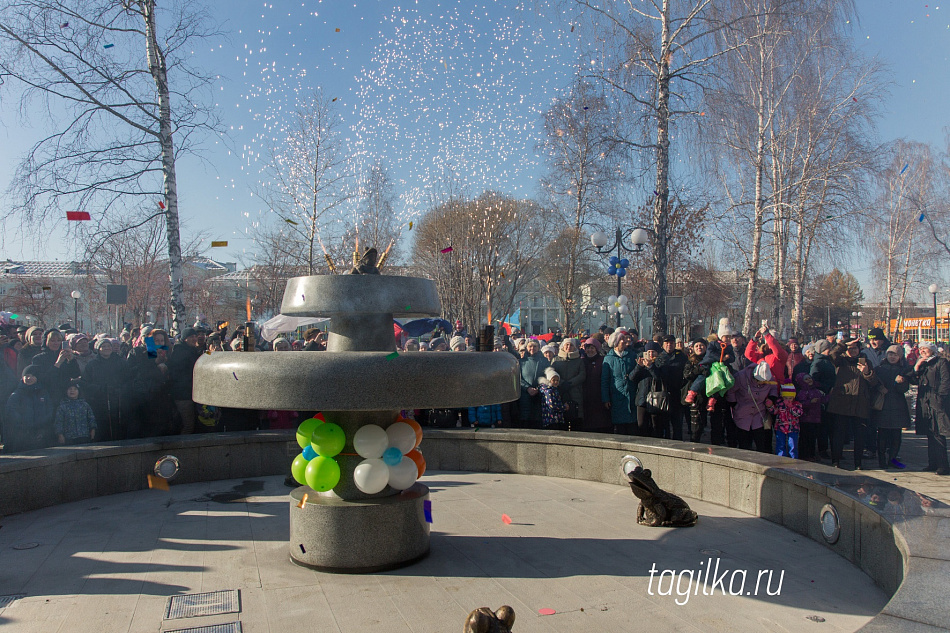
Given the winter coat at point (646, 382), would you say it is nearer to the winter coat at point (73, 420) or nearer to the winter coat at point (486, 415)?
the winter coat at point (486, 415)

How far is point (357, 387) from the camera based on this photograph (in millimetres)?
3727

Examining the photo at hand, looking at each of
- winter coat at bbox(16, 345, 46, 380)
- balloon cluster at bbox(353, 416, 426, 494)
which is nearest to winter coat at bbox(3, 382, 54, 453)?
winter coat at bbox(16, 345, 46, 380)

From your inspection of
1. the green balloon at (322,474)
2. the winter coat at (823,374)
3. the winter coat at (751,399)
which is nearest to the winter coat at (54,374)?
the green balloon at (322,474)

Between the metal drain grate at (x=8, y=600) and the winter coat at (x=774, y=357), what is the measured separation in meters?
7.86

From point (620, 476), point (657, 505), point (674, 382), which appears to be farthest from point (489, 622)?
point (674, 382)

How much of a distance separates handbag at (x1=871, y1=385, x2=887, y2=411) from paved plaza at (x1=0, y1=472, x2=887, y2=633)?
4.26m

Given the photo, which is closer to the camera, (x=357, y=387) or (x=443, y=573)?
(x=357, y=387)

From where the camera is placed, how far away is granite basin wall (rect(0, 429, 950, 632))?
3525 millimetres

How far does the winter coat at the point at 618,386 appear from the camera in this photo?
27.1 ft

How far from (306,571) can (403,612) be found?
1030 mm

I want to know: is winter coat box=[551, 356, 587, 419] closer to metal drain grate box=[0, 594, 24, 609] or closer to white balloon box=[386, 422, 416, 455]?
white balloon box=[386, 422, 416, 455]

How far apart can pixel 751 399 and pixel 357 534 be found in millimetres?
5767

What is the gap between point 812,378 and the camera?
897cm

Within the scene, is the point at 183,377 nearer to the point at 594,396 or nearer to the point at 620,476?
the point at 594,396
